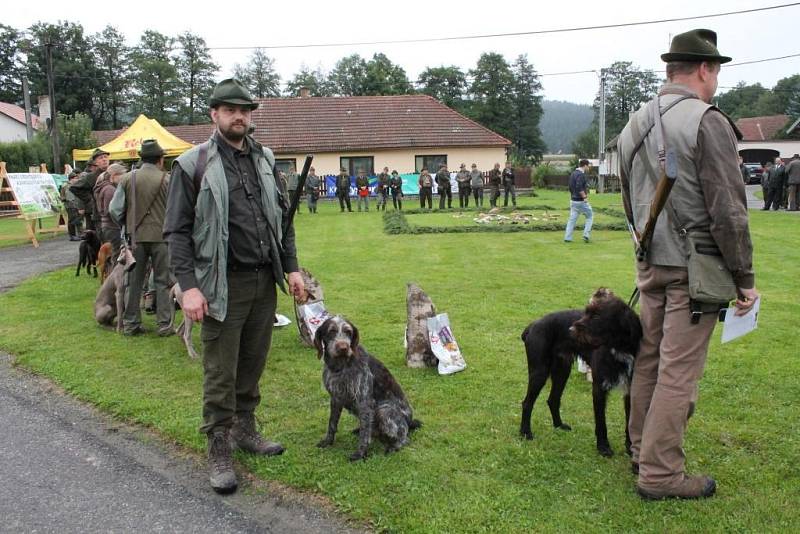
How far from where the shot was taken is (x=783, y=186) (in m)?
24.3

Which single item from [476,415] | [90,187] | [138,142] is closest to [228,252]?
[476,415]

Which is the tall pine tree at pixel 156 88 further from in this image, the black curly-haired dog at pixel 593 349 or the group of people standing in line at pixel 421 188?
the black curly-haired dog at pixel 593 349

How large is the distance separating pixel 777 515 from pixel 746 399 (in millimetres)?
1987

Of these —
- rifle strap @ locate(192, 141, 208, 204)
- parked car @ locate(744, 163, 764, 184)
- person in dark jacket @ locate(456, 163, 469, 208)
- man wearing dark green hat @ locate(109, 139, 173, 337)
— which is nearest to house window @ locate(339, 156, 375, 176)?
person in dark jacket @ locate(456, 163, 469, 208)

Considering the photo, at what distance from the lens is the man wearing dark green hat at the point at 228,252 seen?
3793 millimetres

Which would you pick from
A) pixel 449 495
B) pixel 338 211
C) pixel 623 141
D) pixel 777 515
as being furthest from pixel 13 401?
pixel 338 211

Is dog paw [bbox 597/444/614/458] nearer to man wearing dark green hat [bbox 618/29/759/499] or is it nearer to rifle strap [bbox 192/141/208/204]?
man wearing dark green hat [bbox 618/29/759/499]

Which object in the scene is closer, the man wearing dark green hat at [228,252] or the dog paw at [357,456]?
the man wearing dark green hat at [228,252]

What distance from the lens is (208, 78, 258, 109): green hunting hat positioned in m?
3.83

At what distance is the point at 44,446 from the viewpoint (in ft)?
15.4

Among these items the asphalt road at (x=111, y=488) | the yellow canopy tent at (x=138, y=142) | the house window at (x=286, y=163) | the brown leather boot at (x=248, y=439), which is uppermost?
the house window at (x=286, y=163)

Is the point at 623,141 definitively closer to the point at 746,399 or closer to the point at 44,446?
the point at 746,399

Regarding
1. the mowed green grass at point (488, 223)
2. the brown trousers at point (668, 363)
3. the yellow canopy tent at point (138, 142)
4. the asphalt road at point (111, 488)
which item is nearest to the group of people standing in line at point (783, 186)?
the mowed green grass at point (488, 223)

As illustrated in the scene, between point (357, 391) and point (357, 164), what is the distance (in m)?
34.6
